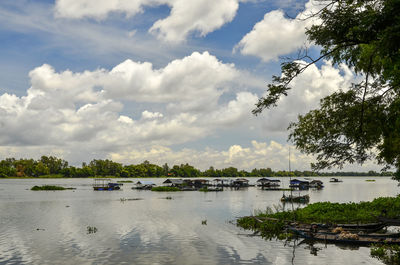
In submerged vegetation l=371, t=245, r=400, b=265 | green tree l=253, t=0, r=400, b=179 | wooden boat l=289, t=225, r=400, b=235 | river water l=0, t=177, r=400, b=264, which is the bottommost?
river water l=0, t=177, r=400, b=264

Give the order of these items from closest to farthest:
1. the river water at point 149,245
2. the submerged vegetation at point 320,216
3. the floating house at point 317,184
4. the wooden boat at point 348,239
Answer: the river water at point 149,245 → the wooden boat at point 348,239 → the submerged vegetation at point 320,216 → the floating house at point 317,184

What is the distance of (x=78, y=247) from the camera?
2461 centimetres

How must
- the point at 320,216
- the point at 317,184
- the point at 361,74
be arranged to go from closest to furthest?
the point at 361,74 → the point at 320,216 → the point at 317,184

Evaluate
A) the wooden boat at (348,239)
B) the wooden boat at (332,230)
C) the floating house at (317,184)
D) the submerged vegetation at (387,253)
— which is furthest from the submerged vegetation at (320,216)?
the floating house at (317,184)

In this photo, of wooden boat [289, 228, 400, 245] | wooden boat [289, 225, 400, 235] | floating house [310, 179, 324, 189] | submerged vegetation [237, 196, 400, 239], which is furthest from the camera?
floating house [310, 179, 324, 189]

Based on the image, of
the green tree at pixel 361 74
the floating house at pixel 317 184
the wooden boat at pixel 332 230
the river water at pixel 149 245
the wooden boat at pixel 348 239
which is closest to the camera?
the green tree at pixel 361 74

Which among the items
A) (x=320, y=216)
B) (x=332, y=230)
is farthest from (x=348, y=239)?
(x=320, y=216)

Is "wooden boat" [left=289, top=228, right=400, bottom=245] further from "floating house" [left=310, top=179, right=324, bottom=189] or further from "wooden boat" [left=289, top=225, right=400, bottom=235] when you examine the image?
"floating house" [left=310, top=179, right=324, bottom=189]

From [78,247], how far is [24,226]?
13.4 meters

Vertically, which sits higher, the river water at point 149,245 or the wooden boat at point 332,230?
the wooden boat at point 332,230

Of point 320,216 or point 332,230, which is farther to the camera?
point 320,216

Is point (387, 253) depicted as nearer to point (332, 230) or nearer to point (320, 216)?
point (332, 230)

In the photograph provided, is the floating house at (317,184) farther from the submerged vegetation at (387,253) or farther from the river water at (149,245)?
the submerged vegetation at (387,253)

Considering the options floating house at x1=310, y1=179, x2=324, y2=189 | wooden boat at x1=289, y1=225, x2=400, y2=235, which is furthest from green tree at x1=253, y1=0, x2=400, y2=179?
floating house at x1=310, y1=179, x2=324, y2=189
